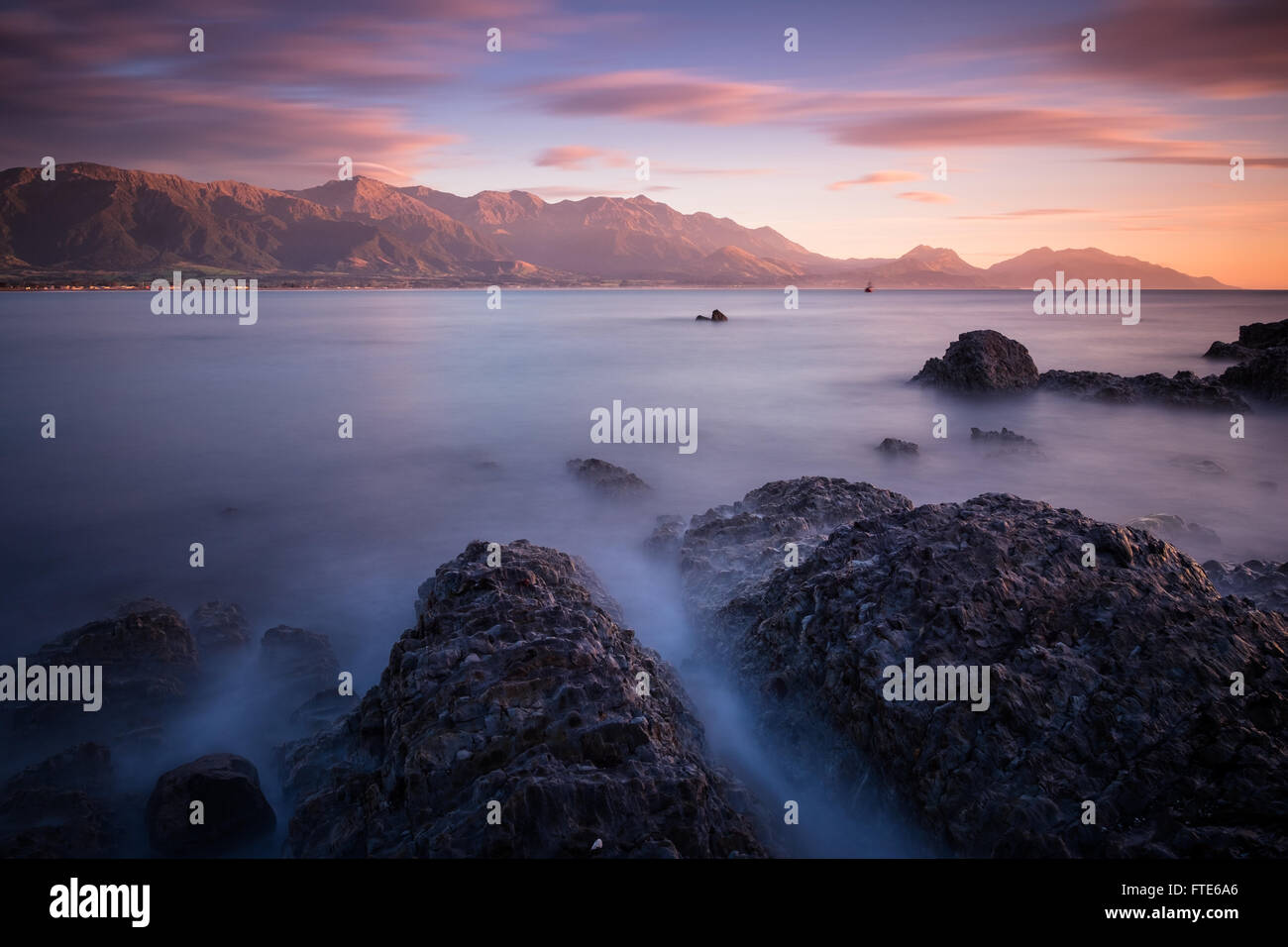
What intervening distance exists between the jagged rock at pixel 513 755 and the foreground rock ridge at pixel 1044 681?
3.37 ft

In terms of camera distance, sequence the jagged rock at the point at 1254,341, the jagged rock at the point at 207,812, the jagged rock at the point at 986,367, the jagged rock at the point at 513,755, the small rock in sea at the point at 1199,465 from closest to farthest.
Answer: the jagged rock at the point at 513,755
the jagged rock at the point at 207,812
the small rock in sea at the point at 1199,465
the jagged rock at the point at 986,367
the jagged rock at the point at 1254,341

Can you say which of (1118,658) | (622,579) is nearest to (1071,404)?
(622,579)

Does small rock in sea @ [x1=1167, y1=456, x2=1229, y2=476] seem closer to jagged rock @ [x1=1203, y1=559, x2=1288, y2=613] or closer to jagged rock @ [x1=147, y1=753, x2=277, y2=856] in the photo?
jagged rock @ [x1=1203, y1=559, x2=1288, y2=613]

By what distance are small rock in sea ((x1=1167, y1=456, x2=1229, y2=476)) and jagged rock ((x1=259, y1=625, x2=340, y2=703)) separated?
14143mm

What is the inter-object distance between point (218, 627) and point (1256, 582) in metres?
9.81

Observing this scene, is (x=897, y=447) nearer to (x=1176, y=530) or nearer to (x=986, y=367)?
(x=1176, y=530)

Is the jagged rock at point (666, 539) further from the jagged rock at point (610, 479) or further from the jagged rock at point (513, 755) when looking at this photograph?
the jagged rock at point (513, 755)

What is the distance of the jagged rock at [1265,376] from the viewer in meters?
16.8

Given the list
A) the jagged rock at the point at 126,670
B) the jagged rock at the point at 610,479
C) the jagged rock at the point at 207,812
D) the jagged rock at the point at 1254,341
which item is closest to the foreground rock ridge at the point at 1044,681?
the jagged rock at the point at 207,812

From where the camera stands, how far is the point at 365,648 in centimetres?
699

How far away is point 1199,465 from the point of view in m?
12.3

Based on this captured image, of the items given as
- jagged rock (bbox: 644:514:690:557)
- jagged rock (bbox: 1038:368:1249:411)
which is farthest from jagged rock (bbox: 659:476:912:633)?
jagged rock (bbox: 1038:368:1249:411)

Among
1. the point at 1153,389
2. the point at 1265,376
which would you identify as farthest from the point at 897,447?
the point at 1265,376
